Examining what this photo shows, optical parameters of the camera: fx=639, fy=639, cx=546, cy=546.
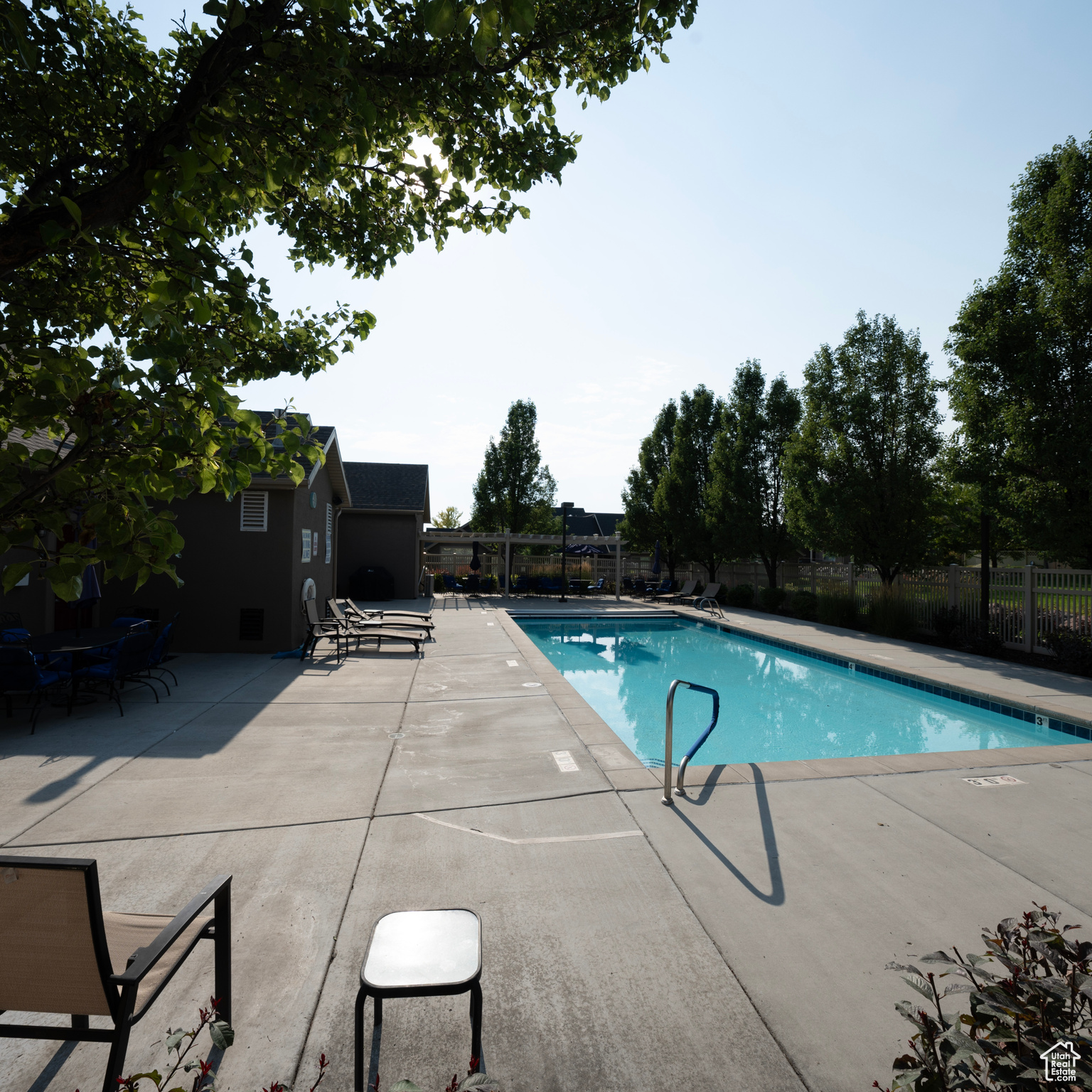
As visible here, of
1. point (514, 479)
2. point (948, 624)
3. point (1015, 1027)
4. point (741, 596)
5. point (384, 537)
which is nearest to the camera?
point (1015, 1027)

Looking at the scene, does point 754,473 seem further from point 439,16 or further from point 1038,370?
point 439,16

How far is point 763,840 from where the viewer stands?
13.3 ft

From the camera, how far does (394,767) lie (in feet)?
17.7

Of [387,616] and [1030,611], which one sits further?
[387,616]

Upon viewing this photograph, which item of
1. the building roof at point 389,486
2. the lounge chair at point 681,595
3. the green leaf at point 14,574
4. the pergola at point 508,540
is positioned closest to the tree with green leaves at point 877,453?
the lounge chair at point 681,595

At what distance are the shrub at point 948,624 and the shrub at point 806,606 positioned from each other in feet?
12.9

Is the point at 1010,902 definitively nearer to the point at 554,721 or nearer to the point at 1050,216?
the point at 554,721

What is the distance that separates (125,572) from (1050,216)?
15194 millimetres

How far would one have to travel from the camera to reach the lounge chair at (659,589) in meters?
24.4

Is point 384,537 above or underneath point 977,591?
above

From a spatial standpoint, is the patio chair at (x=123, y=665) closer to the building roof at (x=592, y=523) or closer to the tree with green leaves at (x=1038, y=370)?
the tree with green leaves at (x=1038, y=370)

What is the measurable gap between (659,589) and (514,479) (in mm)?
9357

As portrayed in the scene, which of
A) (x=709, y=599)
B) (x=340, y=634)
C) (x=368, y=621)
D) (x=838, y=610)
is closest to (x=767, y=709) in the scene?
(x=340, y=634)

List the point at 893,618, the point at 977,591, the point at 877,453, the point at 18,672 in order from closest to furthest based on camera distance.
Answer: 1. the point at 18,672
2. the point at 977,591
3. the point at 893,618
4. the point at 877,453
